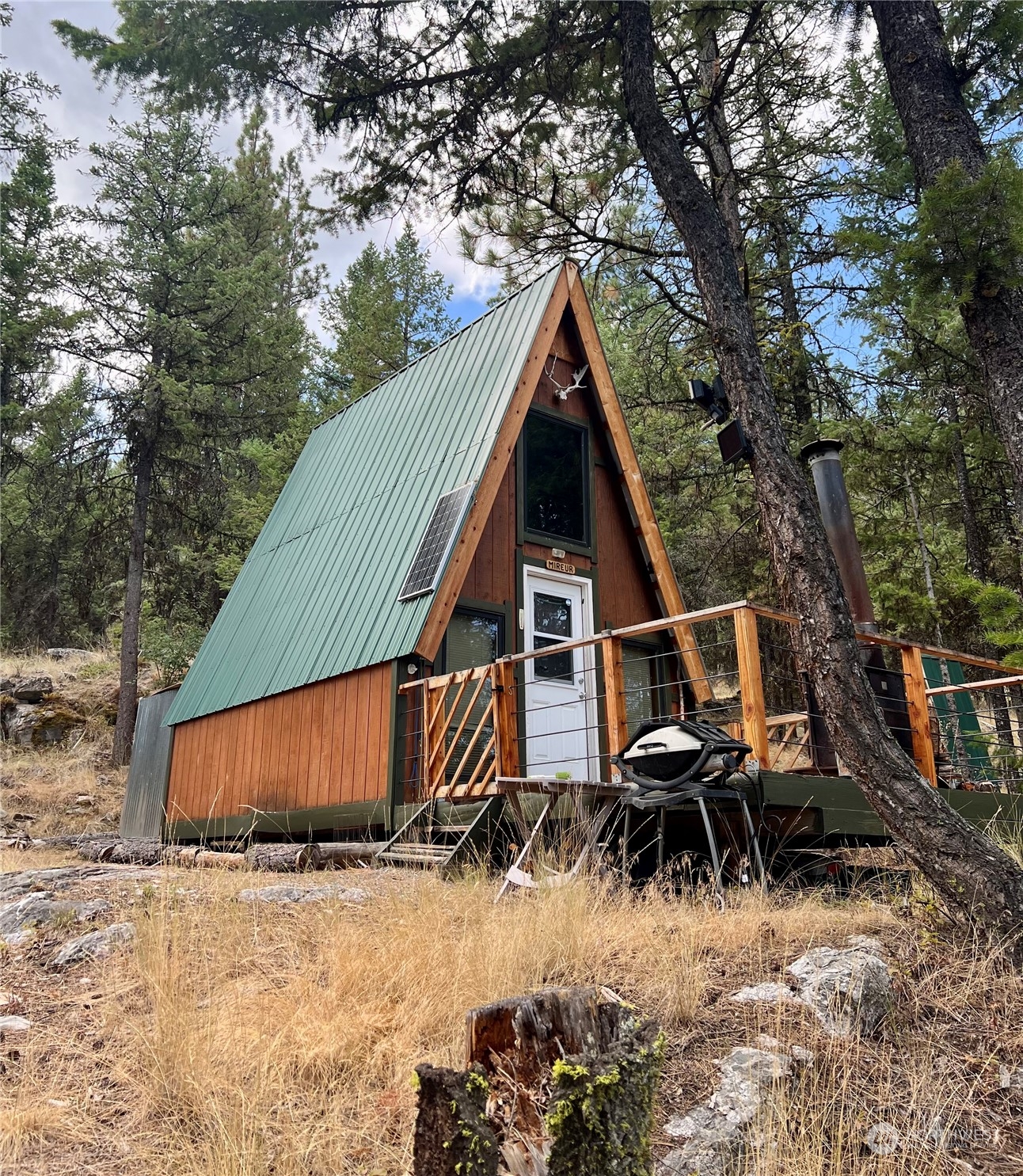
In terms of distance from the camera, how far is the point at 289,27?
569cm

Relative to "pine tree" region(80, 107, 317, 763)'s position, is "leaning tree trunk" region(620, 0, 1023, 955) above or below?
below

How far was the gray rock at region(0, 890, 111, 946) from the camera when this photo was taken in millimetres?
4512

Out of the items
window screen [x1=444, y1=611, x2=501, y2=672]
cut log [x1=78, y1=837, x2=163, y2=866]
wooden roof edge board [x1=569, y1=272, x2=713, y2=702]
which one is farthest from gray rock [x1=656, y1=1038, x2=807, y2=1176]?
wooden roof edge board [x1=569, y1=272, x2=713, y2=702]

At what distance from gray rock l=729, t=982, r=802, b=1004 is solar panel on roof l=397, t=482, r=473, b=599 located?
4874mm

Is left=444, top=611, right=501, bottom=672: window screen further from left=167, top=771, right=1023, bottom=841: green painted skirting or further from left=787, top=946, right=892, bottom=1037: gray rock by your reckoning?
left=787, top=946, right=892, bottom=1037: gray rock

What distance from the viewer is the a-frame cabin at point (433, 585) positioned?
7973mm

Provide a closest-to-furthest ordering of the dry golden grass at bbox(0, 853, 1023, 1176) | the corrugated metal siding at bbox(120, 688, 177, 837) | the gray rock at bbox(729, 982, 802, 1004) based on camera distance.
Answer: the dry golden grass at bbox(0, 853, 1023, 1176)
the gray rock at bbox(729, 982, 802, 1004)
the corrugated metal siding at bbox(120, 688, 177, 837)

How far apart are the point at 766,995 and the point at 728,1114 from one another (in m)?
0.77

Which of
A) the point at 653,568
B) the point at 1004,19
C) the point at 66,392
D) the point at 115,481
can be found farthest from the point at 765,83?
the point at 115,481

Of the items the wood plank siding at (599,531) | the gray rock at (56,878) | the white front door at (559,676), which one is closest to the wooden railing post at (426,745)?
the white front door at (559,676)

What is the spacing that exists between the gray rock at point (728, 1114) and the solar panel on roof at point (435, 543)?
531 centimetres

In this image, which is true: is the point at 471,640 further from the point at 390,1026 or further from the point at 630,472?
the point at 390,1026

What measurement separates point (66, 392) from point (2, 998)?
14.3m

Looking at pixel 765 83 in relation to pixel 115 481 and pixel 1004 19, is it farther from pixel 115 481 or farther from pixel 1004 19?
pixel 115 481
